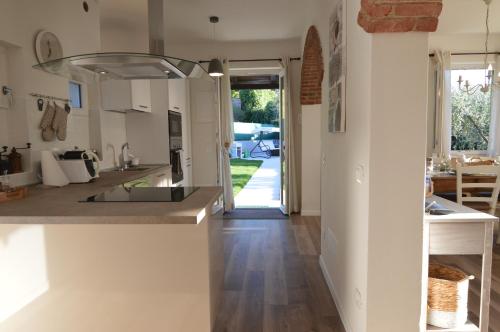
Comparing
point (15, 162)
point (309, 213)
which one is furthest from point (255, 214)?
point (15, 162)

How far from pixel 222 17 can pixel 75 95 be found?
79.5 inches

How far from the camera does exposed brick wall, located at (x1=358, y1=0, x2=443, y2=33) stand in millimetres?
1523

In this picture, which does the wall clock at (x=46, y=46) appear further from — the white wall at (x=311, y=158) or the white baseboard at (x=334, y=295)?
the white wall at (x=311, y=158)

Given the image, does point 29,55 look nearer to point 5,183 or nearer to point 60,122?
point 60,122

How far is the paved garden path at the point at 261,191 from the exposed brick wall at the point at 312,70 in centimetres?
209

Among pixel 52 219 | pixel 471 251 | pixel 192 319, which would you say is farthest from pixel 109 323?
pixel 471 251

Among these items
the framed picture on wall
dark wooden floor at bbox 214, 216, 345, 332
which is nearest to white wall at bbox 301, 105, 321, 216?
dark wooden floor at bbox 214, 216, 345, 332

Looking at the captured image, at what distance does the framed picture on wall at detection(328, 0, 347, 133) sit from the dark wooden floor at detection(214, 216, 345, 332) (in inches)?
52.3

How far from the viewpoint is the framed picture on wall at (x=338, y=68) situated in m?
2.14

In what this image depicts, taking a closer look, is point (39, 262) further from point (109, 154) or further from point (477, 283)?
point (477, 283)

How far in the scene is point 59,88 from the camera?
290cm

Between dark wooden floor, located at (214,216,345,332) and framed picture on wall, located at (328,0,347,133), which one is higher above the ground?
framed picture on wall, located at (328,0,347,133)

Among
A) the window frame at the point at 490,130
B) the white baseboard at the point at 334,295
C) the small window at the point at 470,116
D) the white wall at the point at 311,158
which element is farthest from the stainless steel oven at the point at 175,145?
the small window at the point at 470,116

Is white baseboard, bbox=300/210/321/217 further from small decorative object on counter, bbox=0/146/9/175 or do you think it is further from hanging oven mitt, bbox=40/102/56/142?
small decorative object on counter, bbox=0/146/9/175
